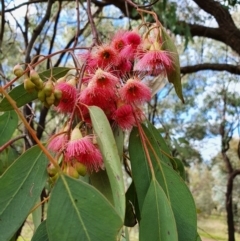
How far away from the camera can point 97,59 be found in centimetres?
58

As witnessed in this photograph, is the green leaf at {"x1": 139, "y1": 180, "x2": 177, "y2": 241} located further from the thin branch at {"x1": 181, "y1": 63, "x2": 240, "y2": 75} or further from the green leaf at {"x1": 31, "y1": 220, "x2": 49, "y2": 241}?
the thin branch at {"x1": 181, "y1": 63, "x2": 240, "y2": 75}

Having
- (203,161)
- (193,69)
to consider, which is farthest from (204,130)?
(193,69)

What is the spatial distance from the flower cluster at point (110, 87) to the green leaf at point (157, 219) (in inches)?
3.5

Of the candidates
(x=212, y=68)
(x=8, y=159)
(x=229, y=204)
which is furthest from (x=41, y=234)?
(x=229, y=204)

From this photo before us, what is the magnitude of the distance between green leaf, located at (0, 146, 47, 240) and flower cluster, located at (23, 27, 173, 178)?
4 cm

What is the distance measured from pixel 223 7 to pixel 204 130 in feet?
20.1

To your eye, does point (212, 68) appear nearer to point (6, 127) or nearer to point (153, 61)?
point (6, 127)

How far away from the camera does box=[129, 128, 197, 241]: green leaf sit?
1.92ft

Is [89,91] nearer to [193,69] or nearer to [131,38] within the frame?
[131,38]

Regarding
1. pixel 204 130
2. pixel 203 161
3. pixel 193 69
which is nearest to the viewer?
pixel 193 69

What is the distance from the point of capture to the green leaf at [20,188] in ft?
1.68

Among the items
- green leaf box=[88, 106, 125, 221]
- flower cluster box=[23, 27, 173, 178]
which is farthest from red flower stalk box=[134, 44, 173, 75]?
green leaf box=[88, 106, 125, 221]

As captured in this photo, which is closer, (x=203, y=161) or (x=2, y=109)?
(x=2, y=109)

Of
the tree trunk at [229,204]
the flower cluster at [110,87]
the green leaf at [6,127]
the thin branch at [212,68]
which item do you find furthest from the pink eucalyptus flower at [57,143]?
the tree trunk at [229,204]
